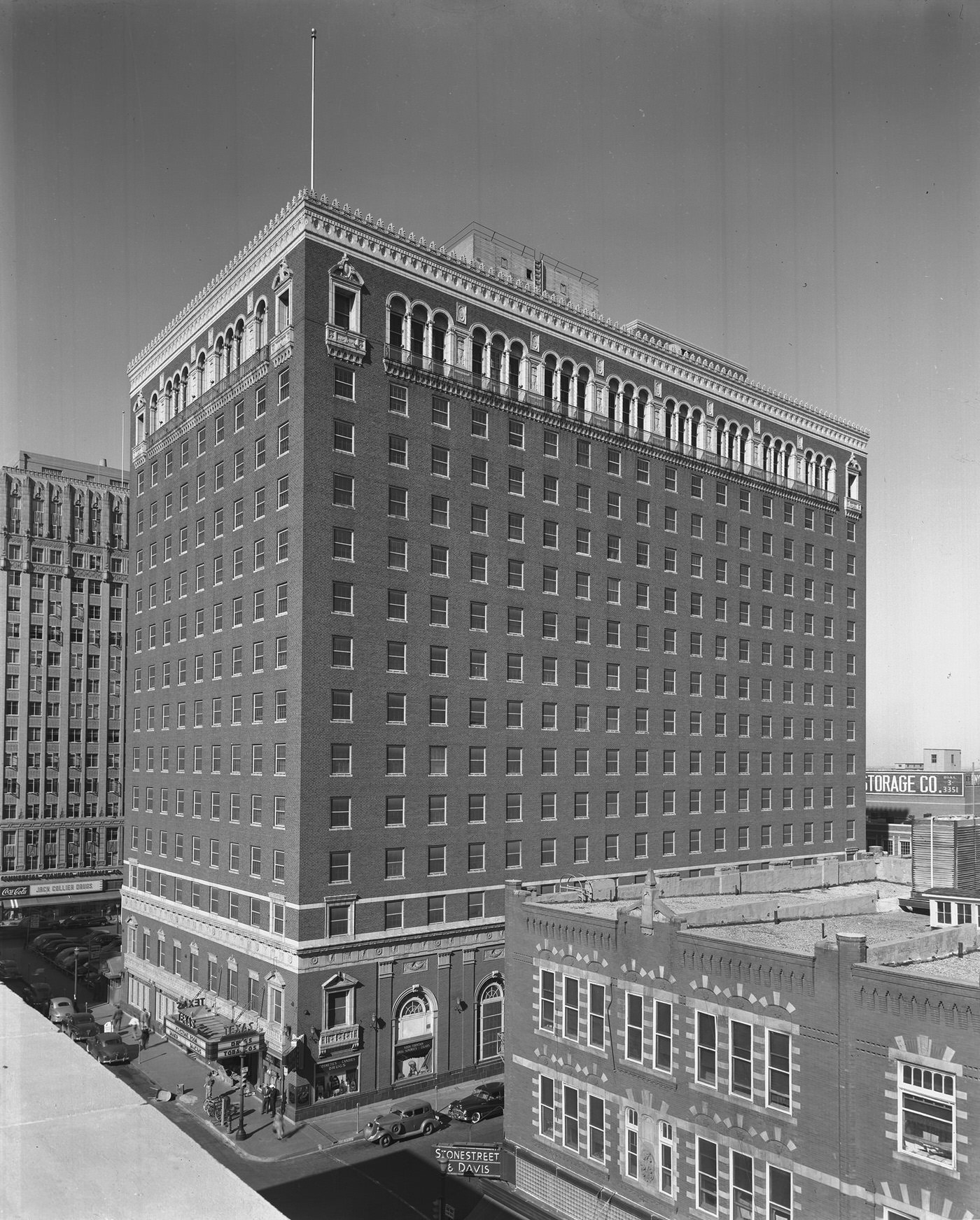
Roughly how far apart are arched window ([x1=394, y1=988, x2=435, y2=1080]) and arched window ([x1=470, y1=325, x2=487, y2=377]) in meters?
39.3

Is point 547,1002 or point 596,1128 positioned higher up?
point 547,1002

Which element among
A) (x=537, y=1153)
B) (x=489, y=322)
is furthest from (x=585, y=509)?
(x=537, y=1153)

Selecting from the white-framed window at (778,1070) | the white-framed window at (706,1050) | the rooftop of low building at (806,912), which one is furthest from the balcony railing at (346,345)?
the white-framed window at (778,1070)

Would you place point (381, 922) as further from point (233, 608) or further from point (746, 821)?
point (746, 821)

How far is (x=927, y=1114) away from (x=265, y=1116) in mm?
37479

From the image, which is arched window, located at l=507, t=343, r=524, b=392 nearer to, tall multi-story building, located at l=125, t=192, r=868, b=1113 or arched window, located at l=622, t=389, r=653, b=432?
tall multi-story building, located at l=125, t=192, r=868, b=1113

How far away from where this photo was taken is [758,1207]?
3177cm

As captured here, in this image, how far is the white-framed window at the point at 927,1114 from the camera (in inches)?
1074

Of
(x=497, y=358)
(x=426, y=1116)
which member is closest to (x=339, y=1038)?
(x=426, y=1116)

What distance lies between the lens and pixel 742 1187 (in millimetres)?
32406

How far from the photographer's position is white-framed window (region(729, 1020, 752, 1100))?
3247 centimetres

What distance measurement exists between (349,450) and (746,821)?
45636 mm

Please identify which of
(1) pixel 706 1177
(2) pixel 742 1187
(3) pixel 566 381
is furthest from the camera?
(3) pixel 566 381

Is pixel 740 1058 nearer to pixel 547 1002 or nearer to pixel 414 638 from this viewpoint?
pixel 547 1002
